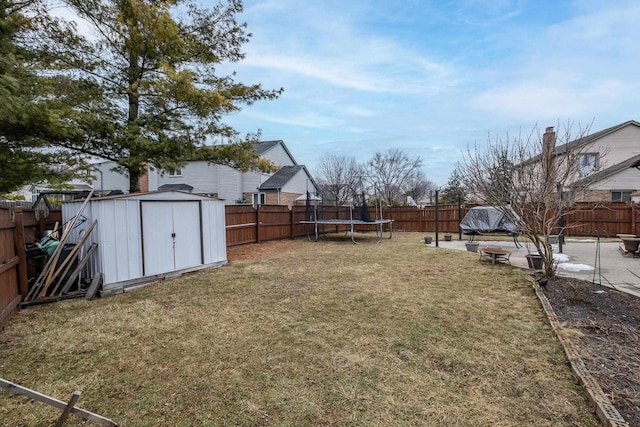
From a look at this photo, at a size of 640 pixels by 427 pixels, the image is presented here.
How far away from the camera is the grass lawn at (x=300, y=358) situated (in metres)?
2.25

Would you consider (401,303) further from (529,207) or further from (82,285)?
(82,285)

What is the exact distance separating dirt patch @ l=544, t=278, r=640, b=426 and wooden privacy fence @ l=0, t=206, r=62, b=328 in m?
6.07

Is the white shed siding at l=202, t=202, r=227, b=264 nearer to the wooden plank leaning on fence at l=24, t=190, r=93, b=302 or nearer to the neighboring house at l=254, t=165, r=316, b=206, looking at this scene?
the wooden plank leaning on fence at l=24, t=190, r=93, b=302

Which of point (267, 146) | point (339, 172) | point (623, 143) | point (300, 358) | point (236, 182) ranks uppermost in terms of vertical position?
point (267, 146)

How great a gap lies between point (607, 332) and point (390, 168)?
28736mm

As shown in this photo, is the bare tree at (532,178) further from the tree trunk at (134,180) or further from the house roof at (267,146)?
the house roof at (267,146)

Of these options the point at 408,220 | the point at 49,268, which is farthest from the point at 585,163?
the point at 49,268

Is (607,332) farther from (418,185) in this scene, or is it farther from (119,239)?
(418,185)

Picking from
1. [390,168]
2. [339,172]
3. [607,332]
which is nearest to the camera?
[607,332]

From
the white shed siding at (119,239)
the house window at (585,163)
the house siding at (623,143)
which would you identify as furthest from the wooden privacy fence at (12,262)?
the house siding at (623,143)

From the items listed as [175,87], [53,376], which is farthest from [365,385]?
[175,87]

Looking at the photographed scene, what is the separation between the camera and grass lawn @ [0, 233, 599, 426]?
225 centimetres

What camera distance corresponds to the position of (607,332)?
3.45m

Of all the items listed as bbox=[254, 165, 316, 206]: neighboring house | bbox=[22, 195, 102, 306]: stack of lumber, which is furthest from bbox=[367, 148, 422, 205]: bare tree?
bbox=[22, 195, 102, 306]: stack of lumber
